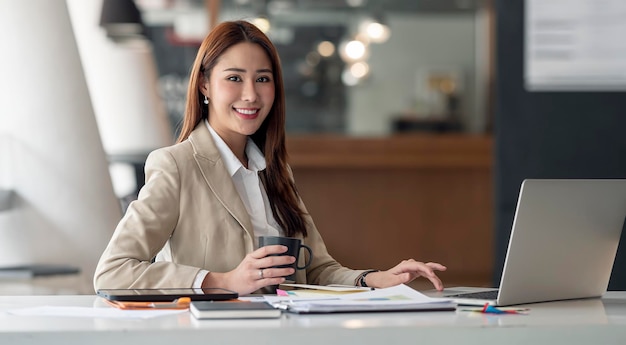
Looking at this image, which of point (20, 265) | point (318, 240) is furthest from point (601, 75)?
point (20, 265)

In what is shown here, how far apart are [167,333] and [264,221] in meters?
1.03

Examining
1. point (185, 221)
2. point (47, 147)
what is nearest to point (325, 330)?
point (185, 221)

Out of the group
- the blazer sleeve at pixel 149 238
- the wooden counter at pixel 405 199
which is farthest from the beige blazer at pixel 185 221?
the wooden counter at pixel 405 199

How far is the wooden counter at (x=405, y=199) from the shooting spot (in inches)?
360

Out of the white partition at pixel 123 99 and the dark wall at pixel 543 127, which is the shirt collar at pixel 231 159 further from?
the white partition at pixel 123 99

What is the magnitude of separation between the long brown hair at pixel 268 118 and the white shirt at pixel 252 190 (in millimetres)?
19

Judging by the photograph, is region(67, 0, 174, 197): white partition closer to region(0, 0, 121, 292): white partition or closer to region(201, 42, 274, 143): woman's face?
region(0, 0, 121, 292): white partition

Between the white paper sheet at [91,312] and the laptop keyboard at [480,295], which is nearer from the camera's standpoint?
the white paper sheet at [91,312]

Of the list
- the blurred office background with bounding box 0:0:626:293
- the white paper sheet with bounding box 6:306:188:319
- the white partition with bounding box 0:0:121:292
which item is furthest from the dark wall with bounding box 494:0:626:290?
the white paper sheet with bounding box 6:306:188:319

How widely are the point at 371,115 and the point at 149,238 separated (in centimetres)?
1000

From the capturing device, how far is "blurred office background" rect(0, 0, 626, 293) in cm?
453

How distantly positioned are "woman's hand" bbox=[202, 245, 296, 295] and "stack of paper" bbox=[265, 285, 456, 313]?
2.1 inches

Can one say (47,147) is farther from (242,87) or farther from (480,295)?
(480,295)

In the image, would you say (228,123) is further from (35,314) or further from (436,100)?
(436,100)
